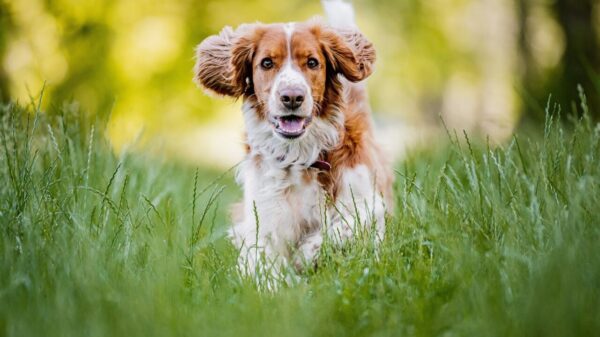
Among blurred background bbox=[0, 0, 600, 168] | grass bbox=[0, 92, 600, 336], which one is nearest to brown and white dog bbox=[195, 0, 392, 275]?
blurred background bbox=[0, 0, 600, 168]

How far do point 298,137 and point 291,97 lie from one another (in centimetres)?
27

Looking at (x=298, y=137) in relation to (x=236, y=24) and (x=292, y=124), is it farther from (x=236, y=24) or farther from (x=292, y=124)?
(x=236, y=24)

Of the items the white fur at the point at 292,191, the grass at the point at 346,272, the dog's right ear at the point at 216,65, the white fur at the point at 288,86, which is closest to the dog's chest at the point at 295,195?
the white fur at the point at 292,191

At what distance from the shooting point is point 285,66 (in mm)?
4156

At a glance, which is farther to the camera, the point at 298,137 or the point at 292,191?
the point at 292,191

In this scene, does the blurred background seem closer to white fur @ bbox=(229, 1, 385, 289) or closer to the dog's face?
the dog's face

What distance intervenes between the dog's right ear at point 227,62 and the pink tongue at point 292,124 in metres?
0.56

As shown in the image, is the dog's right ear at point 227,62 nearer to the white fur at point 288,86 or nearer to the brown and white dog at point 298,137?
the brown and white dog at point 298,137

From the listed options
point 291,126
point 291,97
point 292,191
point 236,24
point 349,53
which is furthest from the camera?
point 236,24

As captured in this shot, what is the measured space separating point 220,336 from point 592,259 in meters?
1.43

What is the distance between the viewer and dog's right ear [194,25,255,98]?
4.50 m

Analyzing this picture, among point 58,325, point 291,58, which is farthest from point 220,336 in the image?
point 291,58

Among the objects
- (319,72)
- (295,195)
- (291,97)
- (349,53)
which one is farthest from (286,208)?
(349,53)

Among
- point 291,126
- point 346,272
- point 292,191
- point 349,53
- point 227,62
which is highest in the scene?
point 227,62
